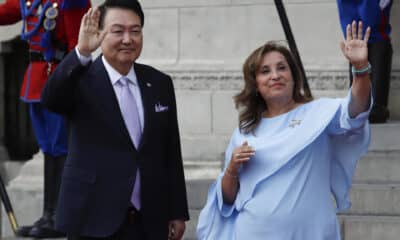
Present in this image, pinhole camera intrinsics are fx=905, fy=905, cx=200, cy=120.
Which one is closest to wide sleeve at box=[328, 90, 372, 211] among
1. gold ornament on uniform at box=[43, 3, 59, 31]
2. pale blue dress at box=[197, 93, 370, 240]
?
pale blue dress at box=[197, 93, 370, 240]

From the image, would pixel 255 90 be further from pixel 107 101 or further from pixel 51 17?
pixel 51 17

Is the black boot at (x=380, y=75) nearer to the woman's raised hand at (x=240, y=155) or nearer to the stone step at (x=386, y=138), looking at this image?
Answer: the stone step at (x=386, y=138)

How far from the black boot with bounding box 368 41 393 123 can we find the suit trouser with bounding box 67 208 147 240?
10.7ft

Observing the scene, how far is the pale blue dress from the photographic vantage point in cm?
379

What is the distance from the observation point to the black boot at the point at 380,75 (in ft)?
22.7

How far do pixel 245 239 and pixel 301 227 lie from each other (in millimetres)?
257

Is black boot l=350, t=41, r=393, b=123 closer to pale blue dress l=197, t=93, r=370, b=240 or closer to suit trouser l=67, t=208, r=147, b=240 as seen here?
pale blue dress l=197, t=93, r=370, b=240

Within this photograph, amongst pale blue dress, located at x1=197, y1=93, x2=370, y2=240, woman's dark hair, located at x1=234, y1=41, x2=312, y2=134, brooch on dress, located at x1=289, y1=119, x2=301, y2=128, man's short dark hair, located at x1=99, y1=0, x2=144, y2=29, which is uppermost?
man's short dark hair, located at x1=99, y1=0, x2=144, y2=29

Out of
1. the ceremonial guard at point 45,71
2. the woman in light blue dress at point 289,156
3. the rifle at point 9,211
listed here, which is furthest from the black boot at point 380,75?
the woman in light blue dress at point 289,156

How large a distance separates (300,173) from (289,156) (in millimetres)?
86

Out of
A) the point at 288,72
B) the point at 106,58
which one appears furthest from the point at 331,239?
the point at 106,58

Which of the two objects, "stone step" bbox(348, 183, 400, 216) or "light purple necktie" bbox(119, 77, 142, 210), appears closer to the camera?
"light purple necktie" bbox(119, 77, 142, 210)

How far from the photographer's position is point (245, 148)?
3.86 meters

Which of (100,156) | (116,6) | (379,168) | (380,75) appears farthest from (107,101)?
(380,75)
